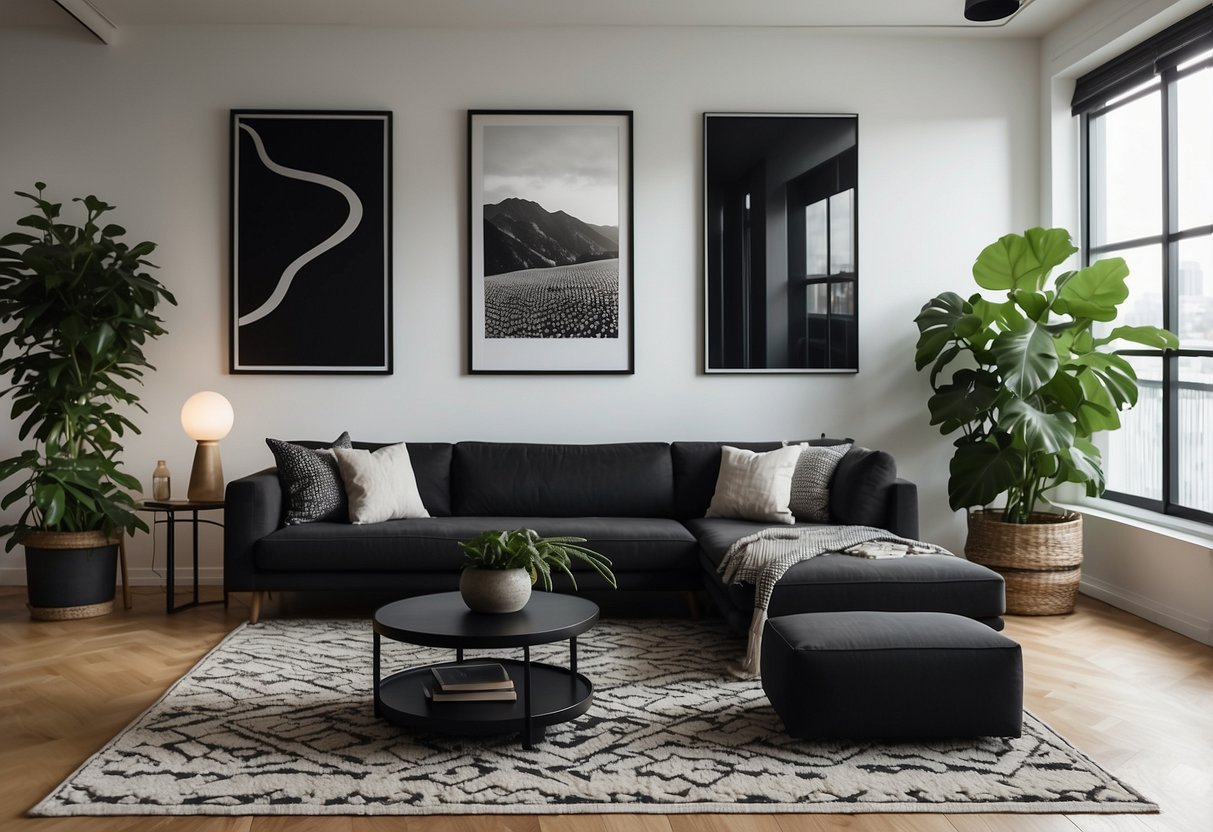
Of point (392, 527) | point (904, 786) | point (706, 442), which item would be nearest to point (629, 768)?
point (904, 786)

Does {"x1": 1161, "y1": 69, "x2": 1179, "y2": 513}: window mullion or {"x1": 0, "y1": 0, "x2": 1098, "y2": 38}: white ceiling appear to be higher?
{"x1": 0, "y1": 0, "x2": 1098, "y2": 38}: white ceiling

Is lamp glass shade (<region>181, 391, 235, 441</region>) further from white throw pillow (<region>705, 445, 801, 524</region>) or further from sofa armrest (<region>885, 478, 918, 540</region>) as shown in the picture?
sofa armrest (<region>885, 478, 918, 540</region>)

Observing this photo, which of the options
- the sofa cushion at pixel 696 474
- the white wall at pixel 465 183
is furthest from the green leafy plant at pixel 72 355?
the sofa cushion at pixel 696 474

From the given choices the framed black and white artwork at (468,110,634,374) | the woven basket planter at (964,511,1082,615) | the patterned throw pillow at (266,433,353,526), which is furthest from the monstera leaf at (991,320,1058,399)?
the patterned throw pillow at (266,433,353,526)

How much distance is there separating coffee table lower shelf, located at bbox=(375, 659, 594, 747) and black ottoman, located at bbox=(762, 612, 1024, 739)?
26.2 inches

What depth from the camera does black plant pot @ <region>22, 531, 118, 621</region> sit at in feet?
14.8

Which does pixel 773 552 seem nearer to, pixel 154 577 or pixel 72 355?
pixel 72 355

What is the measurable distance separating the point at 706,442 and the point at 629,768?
261 cm

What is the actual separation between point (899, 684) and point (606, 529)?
6.16 feet

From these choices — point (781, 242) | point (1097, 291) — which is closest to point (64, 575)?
point (781, 242)

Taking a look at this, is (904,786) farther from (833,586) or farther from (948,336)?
(948,336)

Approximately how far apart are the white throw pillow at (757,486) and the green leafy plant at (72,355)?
2.81 m

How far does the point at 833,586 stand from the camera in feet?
11.9

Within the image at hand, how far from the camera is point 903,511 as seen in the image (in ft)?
14.4
